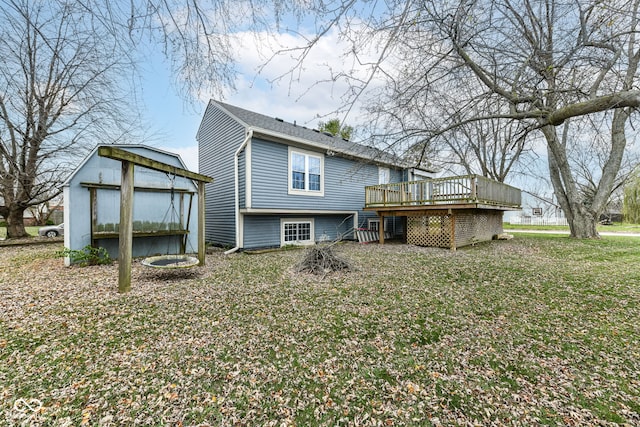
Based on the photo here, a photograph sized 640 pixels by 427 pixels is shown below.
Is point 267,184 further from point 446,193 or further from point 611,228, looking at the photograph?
point 611,228

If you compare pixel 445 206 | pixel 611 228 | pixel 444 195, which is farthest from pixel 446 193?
pixel 611 228

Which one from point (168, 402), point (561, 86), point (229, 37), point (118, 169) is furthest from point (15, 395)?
point (561, 86)

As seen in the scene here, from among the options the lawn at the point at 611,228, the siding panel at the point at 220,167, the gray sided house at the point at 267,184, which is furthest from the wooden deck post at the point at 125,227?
the lawn at the point at 611,228

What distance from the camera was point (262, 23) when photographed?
8.35ft

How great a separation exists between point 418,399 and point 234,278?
427 centimetres

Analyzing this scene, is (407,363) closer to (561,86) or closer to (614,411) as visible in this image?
(614,411)

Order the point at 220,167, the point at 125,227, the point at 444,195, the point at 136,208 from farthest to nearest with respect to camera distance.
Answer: the point at 220,167 → the point at 444,195 → the point at 136,208 → the point at 125,227

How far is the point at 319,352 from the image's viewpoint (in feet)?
8.91

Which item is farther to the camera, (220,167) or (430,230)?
(430,230)

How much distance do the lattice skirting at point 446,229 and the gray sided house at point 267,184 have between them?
2.88 meters

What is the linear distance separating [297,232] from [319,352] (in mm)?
8155

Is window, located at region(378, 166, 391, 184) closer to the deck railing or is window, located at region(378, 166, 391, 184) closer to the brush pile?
the deck railing

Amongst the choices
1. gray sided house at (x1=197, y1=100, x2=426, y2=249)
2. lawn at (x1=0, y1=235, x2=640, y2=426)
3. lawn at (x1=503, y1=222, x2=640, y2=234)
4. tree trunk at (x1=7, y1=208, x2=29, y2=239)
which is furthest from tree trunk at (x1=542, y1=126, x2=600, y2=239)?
tree trunk at (x1=7, y1=208, x2=29, y2=239)

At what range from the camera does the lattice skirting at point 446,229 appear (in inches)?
379
